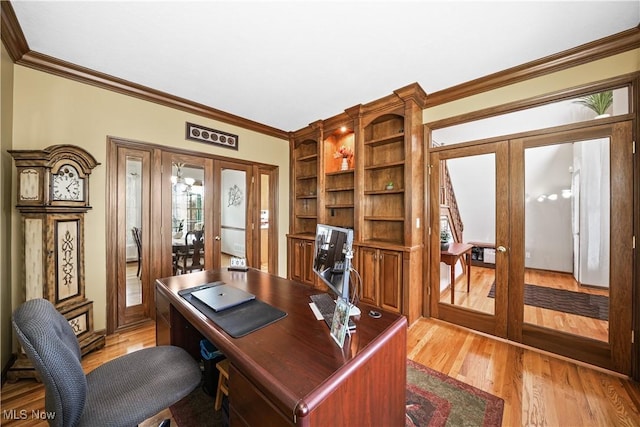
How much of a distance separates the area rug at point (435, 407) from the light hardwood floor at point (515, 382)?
0.26 ft

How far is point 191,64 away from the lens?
2.29m

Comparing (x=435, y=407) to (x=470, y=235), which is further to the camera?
(x=470, y=235)

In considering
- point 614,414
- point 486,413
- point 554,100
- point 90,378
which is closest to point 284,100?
point 554,100

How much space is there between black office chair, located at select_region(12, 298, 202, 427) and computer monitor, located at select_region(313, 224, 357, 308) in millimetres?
848

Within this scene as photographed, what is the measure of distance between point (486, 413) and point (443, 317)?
52.1 inches

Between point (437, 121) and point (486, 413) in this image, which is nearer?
point (486, 413)

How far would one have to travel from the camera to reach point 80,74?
2348mm

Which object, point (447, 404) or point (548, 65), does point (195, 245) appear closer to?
point (447, 404)

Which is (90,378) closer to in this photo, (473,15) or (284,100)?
(284,100)

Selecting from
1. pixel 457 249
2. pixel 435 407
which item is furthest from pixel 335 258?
pixel 457 249

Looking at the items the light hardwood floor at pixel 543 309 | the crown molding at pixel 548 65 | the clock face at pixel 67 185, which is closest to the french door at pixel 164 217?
the clock face at pixel 67 185

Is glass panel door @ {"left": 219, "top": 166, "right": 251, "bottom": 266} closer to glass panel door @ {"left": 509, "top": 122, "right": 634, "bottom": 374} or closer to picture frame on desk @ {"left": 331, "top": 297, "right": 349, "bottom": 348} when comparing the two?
picture frame on desk @ {"left": 331, "top": 297, "right": 349, "bottom": 348}

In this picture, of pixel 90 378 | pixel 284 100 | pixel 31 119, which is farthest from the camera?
pixel 284 100

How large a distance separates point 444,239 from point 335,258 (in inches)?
86.4
